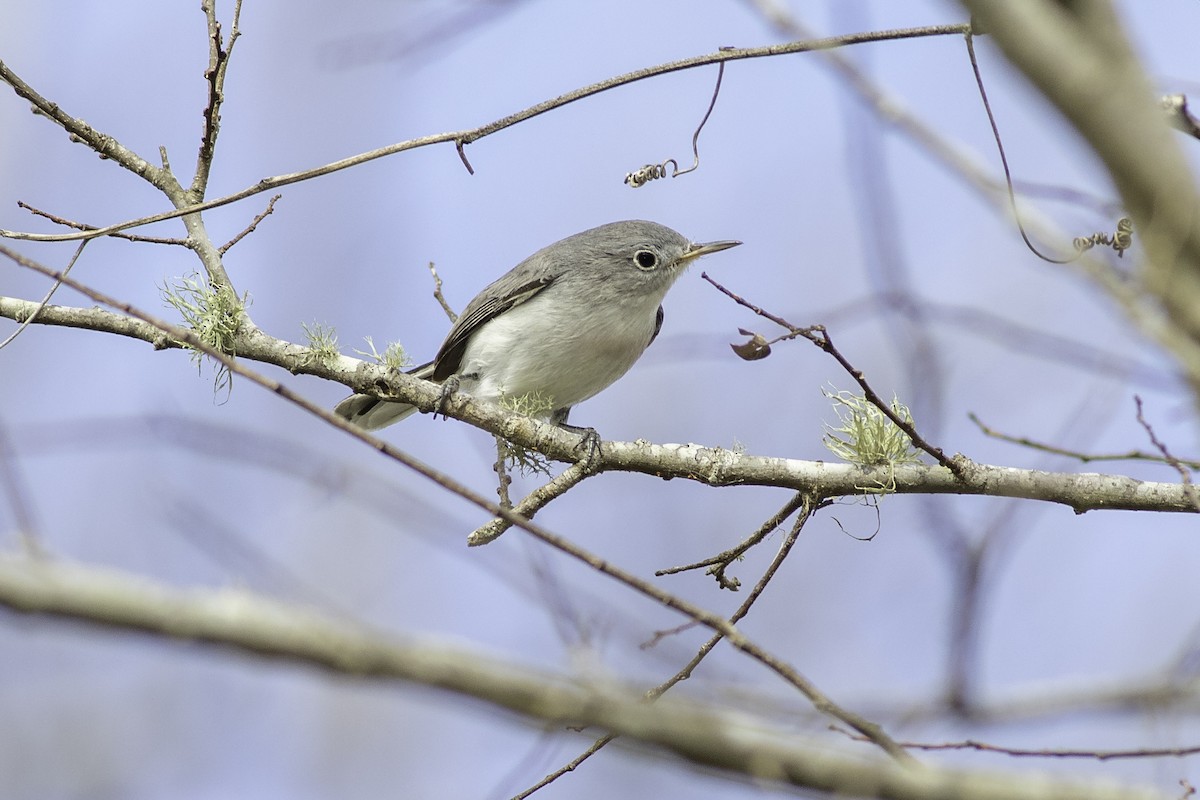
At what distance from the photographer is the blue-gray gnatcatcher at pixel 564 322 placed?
16.4 ft

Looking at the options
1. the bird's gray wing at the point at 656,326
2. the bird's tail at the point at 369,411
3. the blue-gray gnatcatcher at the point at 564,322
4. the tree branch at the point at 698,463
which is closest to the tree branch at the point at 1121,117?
the tree branch at the point at 698,463

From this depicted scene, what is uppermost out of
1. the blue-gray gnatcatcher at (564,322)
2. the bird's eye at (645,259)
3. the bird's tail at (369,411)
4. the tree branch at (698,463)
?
the bird's eye at (645,259)

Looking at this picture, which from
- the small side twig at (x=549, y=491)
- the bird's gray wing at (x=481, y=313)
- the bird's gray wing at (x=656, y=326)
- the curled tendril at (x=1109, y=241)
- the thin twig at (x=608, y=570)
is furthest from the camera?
the bird's gray wing at (x=656, y=326)

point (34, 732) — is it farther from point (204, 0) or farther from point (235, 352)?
point (204, 0)

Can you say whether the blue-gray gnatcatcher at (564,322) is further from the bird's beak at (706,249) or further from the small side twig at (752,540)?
the small side twig at (752,540)

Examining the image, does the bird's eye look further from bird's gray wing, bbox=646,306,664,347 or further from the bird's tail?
the bird's tail

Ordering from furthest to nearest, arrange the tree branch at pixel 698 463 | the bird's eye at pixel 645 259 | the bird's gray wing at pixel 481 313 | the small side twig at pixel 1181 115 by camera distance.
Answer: the bird's eye at pixel 645 259 → the bird's gray wing at pixel 481 313 → the tree branch at pixel 698 463 → the small side twig at pixel 1181 115

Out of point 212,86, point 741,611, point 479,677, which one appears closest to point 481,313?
point 212,86

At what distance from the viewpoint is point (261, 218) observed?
12.9ft

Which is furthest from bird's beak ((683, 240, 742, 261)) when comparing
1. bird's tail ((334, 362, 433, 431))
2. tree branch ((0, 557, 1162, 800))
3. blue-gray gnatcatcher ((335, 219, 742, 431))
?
tree branch ((0, 557, 1162, 800))

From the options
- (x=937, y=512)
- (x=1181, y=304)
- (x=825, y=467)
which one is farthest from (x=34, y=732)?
(x=1181, y=304)

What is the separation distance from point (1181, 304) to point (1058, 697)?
0.53 m

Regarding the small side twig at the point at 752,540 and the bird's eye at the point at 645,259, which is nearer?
the small side twig at the point at 752,540

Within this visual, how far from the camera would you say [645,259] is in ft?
17.9
